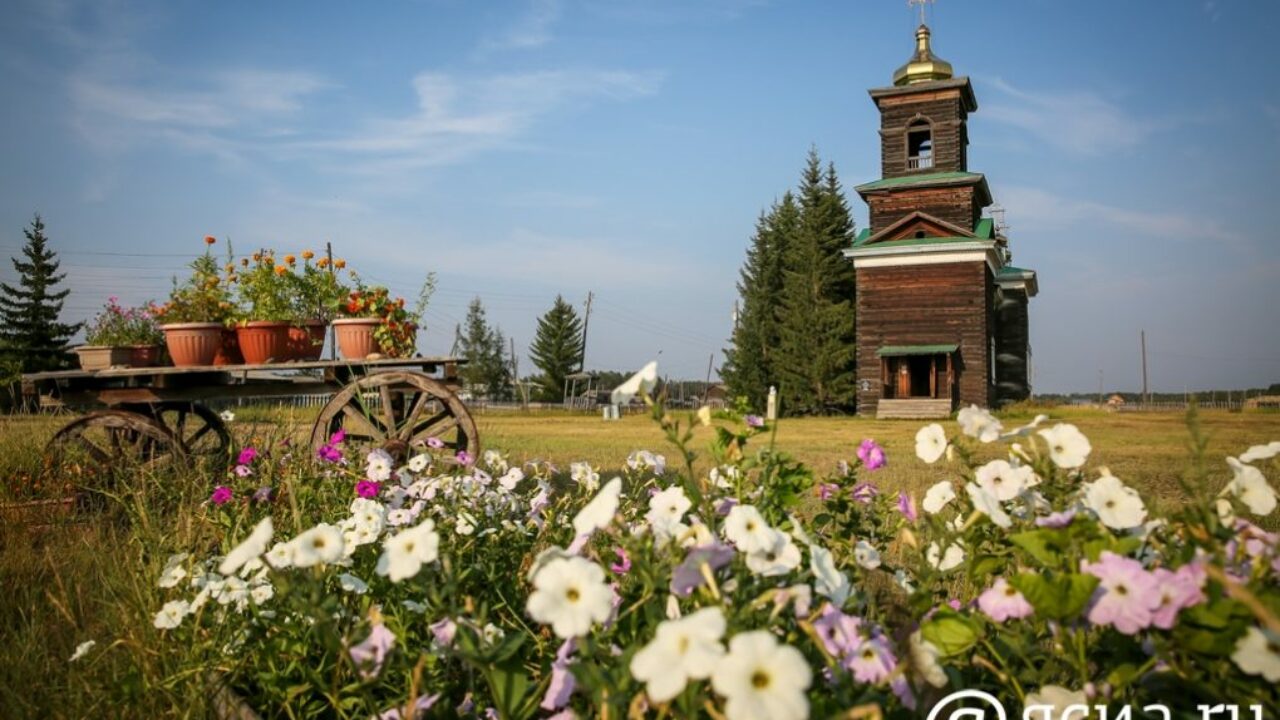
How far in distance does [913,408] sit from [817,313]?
6.91m

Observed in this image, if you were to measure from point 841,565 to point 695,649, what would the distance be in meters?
1.51

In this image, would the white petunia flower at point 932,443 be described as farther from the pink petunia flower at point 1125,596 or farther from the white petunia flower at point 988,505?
the pink petunia flower at point 1125,596

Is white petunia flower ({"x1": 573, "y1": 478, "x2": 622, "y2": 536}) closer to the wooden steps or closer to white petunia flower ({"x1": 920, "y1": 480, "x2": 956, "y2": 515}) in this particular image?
white petunia flower ({"x1": 920, "y1": 480, "x2": 956, "y2": 515})

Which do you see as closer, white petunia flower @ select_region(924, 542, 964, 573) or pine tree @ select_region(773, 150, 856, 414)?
white petunia flower @ select_region(924, 542, 964, 573)

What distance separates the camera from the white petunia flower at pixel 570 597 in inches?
43.1

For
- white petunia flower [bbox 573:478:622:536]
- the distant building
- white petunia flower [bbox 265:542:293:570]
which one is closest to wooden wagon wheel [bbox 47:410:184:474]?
white petunia flower [bbox 265:542:293:570]

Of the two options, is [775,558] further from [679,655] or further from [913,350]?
[913,350]

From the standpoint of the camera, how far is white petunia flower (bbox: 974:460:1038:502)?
5.42 feet

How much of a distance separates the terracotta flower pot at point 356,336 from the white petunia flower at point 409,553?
17.7 feet

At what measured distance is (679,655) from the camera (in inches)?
39.0

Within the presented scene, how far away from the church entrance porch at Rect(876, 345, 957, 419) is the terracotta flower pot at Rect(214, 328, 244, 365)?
22347mm

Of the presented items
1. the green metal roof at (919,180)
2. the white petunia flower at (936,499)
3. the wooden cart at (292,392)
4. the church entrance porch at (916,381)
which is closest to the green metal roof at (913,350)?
the church entrance porch at (916,381)

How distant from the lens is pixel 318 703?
83.9 inches

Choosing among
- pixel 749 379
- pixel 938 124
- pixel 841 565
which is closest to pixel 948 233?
pixel 938 124
